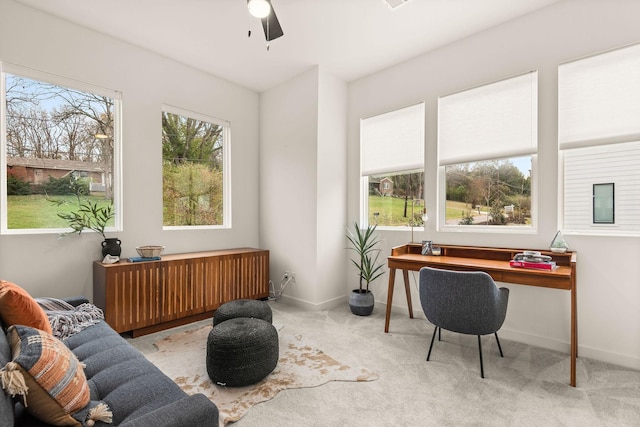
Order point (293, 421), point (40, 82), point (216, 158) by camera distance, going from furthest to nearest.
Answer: point (216, 158) → point (40, 82) → point (293, 421)

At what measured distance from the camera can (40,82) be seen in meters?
2.89

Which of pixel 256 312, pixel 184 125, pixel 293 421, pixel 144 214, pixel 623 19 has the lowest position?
pixel 293 421

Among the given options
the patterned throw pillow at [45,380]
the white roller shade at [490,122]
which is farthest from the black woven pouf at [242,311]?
the white roller shade at [490,122]

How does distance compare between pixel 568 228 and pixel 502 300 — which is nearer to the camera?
pixel 502 300

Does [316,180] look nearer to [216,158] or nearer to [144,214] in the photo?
[216,158]

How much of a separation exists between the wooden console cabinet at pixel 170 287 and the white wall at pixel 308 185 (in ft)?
1.72

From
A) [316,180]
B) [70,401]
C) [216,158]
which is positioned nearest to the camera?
[70,401]

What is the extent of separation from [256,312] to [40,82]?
296 centimetres

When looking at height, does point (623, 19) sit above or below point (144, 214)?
above

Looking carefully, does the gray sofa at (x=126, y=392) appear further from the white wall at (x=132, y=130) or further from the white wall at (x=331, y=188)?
the white wall at (x=331, y=188)

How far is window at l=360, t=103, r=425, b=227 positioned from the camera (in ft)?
12.0

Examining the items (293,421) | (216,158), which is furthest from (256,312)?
(216,158)

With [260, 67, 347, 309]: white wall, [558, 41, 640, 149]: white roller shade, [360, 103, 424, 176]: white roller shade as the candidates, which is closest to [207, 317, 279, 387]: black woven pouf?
[260, 67, 347, 309]: white wall

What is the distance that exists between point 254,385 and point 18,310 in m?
1.41
